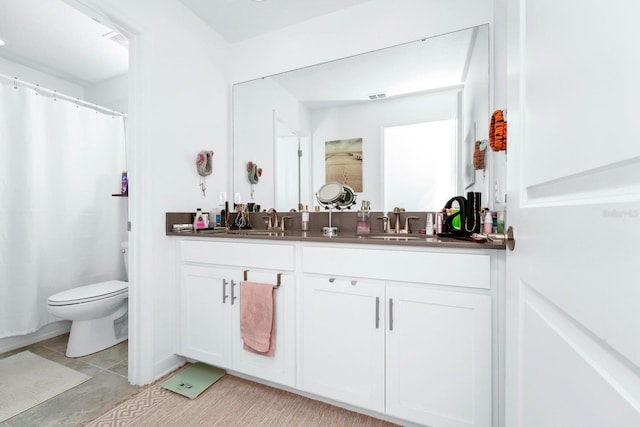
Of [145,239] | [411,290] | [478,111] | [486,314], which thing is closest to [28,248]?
[145,239]

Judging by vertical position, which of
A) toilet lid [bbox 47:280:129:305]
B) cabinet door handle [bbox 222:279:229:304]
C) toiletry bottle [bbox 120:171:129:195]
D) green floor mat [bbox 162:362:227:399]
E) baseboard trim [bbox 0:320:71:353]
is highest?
toiletry bottle [bbox 120:171:129:195]

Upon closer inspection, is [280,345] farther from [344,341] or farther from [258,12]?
[258,12]

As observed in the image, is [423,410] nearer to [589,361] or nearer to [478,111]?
[589,361]

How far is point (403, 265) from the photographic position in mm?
1245

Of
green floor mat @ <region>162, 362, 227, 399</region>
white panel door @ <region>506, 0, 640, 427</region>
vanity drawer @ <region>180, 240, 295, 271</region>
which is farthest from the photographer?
green floor mat @ <region>162, 362, 227, 399</region>

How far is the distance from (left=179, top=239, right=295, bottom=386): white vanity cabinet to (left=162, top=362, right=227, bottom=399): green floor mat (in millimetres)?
102

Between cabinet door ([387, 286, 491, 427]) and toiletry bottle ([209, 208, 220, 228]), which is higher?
toiletry bottle ([209, 208, 220, 228])

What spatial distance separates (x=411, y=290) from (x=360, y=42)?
168cm

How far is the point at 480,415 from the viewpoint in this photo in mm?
1132

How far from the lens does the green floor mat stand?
5.26 feet

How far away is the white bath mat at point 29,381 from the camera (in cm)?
151

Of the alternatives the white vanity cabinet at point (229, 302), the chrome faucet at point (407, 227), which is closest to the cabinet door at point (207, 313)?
the white vanity cabinet at point (229, 302)

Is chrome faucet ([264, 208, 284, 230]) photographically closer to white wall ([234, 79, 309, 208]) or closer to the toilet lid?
white wall ([234, 79, 309, 208])

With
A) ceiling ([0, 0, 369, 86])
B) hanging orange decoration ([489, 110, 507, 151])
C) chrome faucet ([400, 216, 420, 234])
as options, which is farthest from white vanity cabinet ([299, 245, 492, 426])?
ceiling ([0, 0, 369, 86])
